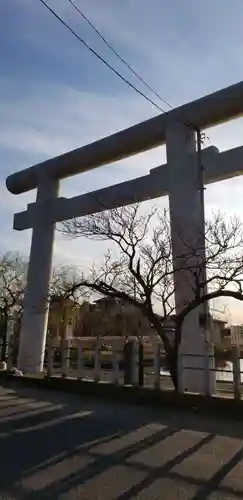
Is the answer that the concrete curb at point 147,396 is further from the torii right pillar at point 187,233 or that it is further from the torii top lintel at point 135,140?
the torii top lintel at point 135,140

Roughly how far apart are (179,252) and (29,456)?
700 cm

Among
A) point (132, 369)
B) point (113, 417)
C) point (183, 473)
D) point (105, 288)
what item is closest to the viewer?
point (183, 473)

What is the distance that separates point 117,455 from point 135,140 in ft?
31.7

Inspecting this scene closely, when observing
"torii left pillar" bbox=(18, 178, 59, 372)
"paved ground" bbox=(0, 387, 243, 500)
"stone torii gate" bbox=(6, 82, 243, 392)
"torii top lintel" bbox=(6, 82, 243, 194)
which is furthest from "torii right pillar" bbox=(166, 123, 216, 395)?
"torii left pillar" bbox=(18, 178, 59, 372)

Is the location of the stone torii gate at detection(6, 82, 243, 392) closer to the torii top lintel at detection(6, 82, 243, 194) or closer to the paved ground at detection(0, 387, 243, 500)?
the torii top lintel at detection(6, 82, 243, 194)

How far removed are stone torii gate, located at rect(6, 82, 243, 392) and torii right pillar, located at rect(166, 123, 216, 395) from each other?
2 cm

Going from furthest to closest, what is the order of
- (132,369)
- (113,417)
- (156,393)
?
(132,369)
(156,393)
(113,417)

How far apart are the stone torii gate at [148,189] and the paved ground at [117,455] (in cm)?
227

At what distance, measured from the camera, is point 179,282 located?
1146cm

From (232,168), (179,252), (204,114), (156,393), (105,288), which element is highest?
(204,114)

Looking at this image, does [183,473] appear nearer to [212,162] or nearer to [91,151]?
[212,162]

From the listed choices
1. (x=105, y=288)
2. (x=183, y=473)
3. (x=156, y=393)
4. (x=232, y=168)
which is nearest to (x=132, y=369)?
(x=156, y=393)

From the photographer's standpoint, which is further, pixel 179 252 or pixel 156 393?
pixel 179 252

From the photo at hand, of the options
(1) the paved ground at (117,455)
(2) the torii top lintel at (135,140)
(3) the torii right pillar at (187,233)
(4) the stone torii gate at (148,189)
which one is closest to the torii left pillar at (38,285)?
(4) the stone torii gate at (148,189)
